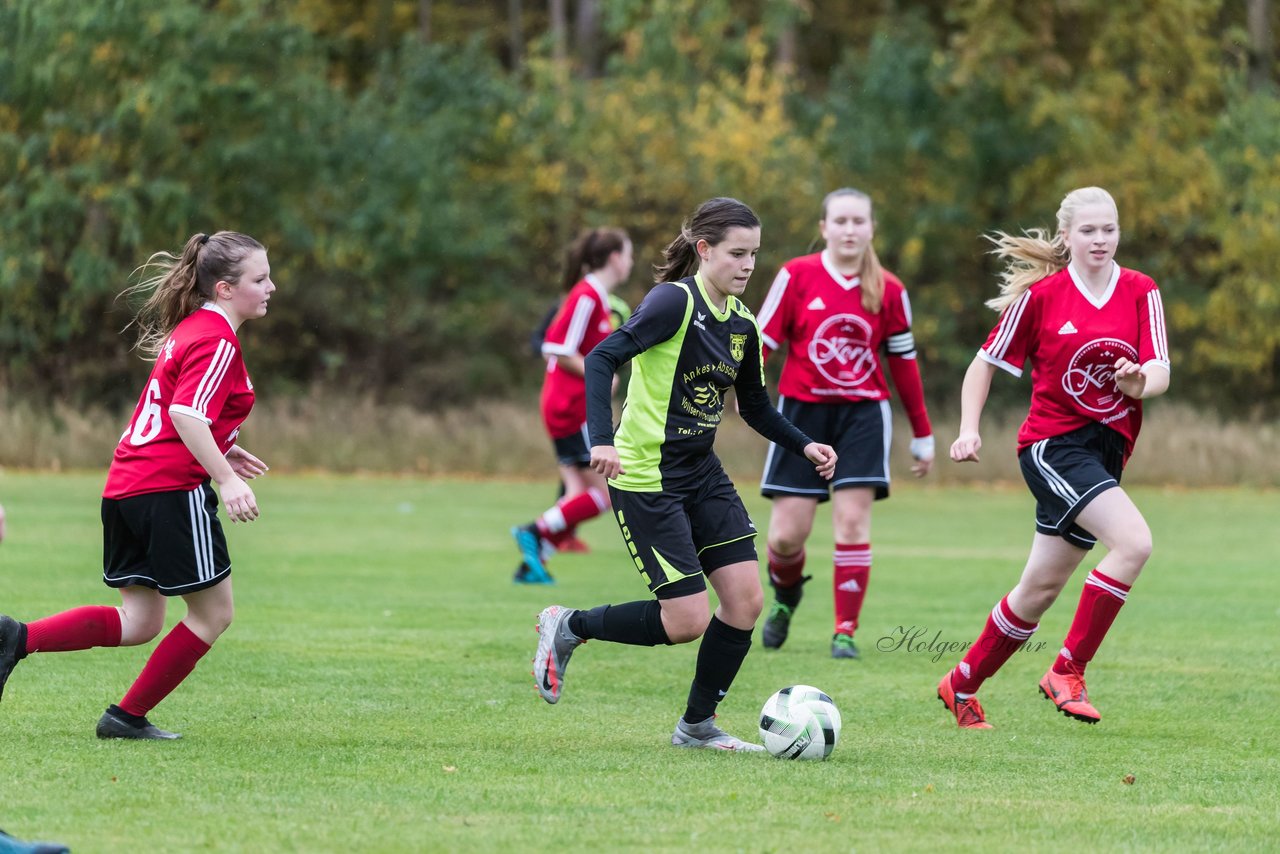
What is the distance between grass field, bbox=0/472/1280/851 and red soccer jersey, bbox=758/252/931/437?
4.15 ft

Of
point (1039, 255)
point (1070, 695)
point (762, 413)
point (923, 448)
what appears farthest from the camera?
point (923, 448)

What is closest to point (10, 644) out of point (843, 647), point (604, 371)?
point (604, 371)

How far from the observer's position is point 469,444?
972 inches

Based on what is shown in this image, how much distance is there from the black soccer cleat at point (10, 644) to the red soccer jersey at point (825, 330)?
150 inches

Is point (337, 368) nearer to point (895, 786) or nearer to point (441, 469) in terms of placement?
point (441, 469)

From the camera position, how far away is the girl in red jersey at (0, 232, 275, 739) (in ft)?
18.5

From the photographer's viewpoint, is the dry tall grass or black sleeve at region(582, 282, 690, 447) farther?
the dry tall grass

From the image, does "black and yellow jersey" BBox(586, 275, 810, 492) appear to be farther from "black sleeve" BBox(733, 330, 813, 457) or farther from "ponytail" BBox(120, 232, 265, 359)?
"ponytail" BBox(120, 232, 265, 359)

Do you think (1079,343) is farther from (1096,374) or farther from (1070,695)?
(1070,695)

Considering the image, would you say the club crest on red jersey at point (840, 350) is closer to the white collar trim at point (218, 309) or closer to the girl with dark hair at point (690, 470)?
the girl with dark hair at point (690, 470)

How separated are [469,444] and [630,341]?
62.2ft

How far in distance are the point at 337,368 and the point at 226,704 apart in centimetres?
2270

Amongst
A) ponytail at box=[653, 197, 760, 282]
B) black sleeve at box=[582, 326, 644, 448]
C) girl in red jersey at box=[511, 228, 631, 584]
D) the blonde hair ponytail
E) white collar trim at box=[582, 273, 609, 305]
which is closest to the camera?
black sleeve at box=[582, 326, 644, 448]

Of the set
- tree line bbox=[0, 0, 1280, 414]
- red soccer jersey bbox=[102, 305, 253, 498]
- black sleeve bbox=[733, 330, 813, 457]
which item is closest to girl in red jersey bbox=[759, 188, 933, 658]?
black sleeve bbox=[733, 330, 813, 457]
